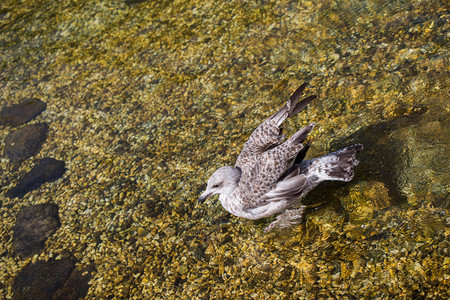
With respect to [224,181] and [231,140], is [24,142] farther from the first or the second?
[224,181]

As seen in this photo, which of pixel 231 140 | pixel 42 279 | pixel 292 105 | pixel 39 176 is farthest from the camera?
pixel 39 176

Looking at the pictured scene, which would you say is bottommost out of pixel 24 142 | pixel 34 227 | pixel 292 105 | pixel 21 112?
pixel 34 227

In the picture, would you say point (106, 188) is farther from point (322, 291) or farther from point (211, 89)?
point (322, 291)

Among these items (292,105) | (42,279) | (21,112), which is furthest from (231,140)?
(21,112)

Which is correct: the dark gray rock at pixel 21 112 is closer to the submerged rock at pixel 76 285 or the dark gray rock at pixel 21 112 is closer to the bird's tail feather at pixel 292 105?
the submerged rock at pixel 76 285

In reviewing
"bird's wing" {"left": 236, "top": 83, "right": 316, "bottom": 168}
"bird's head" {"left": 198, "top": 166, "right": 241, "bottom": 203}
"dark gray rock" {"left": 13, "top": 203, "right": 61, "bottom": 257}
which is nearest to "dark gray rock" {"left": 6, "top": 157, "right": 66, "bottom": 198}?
"dark gray rock" {"left": 13, "top": 203, "right": 61, "bottom": 257}

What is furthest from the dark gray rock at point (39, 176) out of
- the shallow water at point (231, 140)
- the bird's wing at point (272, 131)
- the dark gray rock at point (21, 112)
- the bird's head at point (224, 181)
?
the bird's wing at point (272, 131)
